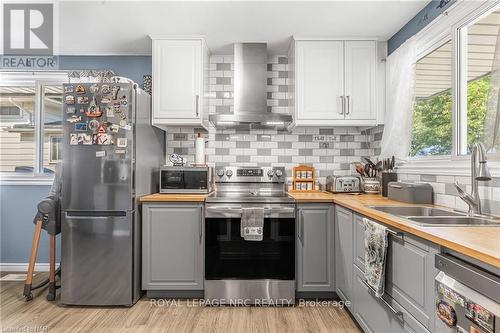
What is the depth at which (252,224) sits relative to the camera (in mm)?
2520

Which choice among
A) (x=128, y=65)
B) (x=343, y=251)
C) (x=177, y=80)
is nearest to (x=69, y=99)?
(x=177, y=80)

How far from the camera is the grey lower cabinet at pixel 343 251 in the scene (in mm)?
2233

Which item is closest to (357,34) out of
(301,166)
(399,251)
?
(301,166)

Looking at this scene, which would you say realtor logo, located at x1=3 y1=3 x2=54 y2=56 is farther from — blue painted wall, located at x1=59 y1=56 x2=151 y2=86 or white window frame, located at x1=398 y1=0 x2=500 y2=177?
white window frame, located at x1=398 y1=0 x2=500 y2=177

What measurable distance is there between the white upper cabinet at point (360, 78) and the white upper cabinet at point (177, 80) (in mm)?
1468

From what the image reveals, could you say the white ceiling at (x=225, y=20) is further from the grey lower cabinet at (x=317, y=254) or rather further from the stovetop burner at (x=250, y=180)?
the grey lower cabinet at (x=317, y=254)

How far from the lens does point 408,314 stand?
146cm

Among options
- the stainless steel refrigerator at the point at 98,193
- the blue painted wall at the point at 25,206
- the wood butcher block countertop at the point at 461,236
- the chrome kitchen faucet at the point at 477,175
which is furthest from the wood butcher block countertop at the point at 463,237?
the blue painted wall at the point at 25,206

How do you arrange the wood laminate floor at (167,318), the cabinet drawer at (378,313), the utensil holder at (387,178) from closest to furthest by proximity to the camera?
the cabinet drawer at (378,313) → the wood laminate floor at (167,318) → the utensil holder at (387,178)

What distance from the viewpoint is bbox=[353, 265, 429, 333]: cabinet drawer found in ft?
4.87

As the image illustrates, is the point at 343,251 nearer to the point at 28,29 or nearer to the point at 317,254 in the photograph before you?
the point at 317,254

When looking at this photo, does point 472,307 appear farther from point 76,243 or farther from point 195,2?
point 76,243

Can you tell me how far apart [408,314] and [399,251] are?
0.98 ft

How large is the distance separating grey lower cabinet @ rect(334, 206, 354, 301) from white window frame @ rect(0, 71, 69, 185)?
3154 mm
